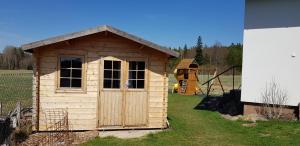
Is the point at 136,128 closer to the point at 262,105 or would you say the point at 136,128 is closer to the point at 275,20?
the point at 262,105

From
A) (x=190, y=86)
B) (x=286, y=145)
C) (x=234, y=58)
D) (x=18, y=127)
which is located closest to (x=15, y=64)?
(x=190, y=86)

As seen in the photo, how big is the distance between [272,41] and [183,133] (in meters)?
5.59

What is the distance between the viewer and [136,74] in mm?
12531

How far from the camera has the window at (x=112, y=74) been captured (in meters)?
12.3

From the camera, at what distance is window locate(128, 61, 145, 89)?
12.5 metres

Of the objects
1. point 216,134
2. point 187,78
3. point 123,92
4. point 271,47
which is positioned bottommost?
point 216,134

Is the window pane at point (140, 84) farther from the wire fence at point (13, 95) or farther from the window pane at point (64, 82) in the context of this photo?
the wire fence at point (13, 95)

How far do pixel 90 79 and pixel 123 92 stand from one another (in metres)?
1.21

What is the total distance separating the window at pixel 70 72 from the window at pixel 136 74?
1.70 metres

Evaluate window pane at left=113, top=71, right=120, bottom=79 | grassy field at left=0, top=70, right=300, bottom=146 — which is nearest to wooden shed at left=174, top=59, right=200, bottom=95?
grassy field at left=0, top=70, right=300, bottom=146

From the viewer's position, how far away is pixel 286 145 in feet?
34.6

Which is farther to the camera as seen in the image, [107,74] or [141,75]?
[141,75]

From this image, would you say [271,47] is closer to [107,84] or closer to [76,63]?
[107,84]

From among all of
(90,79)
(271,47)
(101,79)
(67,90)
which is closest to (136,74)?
(101,79)
